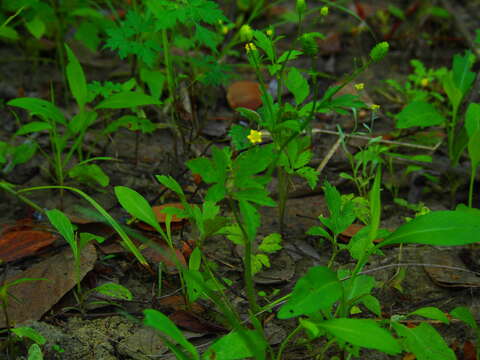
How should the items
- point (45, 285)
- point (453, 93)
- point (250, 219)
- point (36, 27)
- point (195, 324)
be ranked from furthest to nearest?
point (36, 27), point (453, 93), point (45, 285), point (195, 324), point (250, 219)

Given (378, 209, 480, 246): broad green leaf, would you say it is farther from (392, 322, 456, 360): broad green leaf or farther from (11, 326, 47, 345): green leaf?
(11, 326, 47, 345): green leaf

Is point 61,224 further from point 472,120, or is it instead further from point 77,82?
point 472,120

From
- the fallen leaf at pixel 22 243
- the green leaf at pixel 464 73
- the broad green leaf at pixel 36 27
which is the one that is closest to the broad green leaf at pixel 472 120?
the green leaf at pixel 464 73

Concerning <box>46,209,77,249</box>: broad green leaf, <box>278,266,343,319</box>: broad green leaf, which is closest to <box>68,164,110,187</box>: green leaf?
<box>46,209,77,249</box>: broad green leaf

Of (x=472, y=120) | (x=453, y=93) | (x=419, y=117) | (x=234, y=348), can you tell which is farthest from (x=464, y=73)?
(x=234, y=348)

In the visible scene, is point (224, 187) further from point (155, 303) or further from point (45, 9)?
point (45, 9)

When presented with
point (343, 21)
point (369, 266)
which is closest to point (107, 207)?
point (369, 266)
